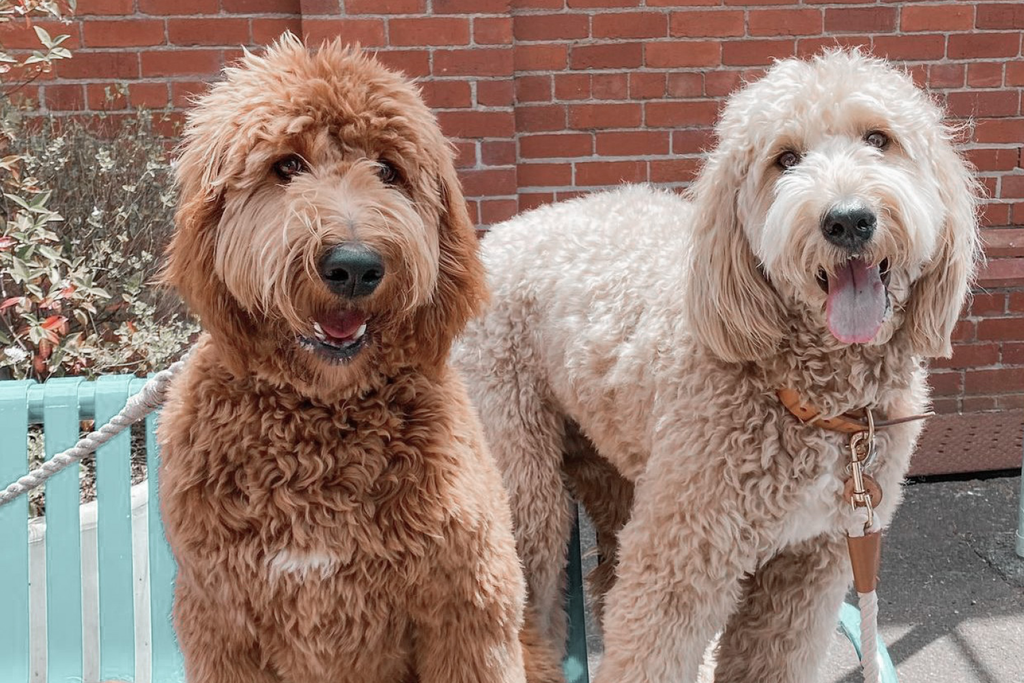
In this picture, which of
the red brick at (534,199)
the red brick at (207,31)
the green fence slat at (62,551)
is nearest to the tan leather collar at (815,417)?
the green fence slat at (62,551)

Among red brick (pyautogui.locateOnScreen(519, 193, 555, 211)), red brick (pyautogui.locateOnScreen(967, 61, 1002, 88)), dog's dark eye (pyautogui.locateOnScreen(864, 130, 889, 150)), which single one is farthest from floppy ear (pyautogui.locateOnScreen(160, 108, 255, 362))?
red brick (pyautogui.locateOnScreen(967, 61, 1002, 88))

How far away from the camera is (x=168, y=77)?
383 cm

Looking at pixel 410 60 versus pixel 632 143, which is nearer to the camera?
pixel 410 60

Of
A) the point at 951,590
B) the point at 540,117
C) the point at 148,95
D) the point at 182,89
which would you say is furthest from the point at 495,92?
the point at 951,590

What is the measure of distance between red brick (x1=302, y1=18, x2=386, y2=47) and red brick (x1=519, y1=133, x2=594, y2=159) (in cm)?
71

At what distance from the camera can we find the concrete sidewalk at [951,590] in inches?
123

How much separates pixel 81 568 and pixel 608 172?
8.52 feet

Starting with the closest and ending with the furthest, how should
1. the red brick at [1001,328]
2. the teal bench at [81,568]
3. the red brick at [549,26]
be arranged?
the teal bench at [81,568]
the red brick at [549,26]
the red brick at [1001,328]

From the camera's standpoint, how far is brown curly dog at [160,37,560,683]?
1.44 metres

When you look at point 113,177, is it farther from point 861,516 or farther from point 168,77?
point 861,516

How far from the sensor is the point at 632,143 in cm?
405

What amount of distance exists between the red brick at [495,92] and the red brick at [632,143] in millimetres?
439

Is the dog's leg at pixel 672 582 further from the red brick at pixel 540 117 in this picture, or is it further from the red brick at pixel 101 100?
the red brick at pixel 101 100

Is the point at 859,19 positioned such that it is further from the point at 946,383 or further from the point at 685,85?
the point at 946,383
